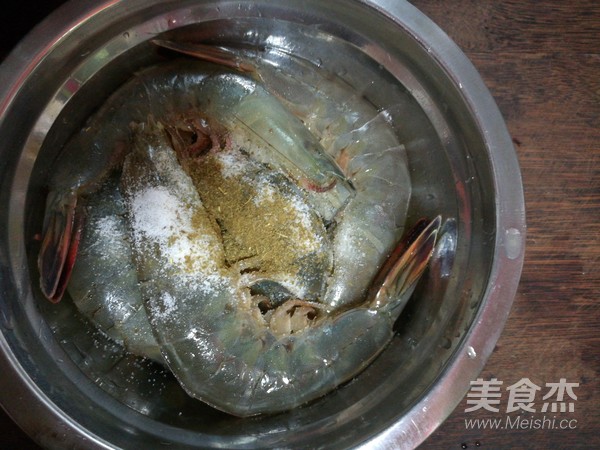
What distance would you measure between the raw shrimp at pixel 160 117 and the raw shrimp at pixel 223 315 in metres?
0.07

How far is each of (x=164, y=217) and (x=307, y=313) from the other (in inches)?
17.3

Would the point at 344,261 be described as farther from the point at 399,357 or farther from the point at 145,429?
the point at 145,429

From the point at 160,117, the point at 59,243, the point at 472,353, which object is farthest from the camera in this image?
the point at 160,117

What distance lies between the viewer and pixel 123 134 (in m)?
1.46

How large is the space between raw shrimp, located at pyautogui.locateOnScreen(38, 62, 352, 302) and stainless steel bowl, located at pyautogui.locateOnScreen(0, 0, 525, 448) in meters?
0.05

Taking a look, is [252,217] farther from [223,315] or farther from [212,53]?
[212,53]

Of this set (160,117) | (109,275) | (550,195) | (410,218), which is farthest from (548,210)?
(109,275)

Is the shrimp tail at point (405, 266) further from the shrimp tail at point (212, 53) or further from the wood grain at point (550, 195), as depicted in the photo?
the shrimp tail at point (212, 53)

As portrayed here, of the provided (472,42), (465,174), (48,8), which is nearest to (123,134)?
(48,8)

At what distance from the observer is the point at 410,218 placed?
1565 millimetres

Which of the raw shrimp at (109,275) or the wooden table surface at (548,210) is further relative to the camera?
the wooden table surface at (548,210)

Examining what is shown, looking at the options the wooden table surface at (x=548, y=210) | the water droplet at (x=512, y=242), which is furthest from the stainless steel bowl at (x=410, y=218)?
the wooden table surface at (x=548, y=210)

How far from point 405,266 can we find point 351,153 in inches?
13.4

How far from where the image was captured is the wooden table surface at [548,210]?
1.63m
